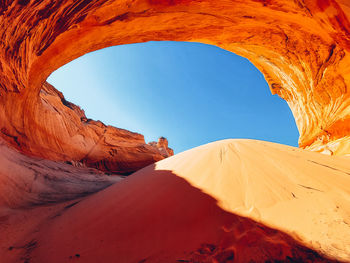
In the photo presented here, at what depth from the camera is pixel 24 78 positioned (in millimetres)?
4695

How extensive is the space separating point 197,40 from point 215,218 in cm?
728

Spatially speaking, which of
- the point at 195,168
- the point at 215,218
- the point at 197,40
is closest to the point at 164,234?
the point at 215,218

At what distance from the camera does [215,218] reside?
73.0 inches

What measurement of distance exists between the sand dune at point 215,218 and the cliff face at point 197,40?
12.8 feet

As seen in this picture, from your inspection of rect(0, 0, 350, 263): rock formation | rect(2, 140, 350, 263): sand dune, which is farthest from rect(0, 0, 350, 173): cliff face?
rect(2, 140, 350, 263): sand dune

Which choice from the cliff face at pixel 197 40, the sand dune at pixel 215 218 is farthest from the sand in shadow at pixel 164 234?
the cliff face at pixel 197 40

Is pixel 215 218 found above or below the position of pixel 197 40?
below

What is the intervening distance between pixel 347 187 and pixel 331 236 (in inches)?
49.8

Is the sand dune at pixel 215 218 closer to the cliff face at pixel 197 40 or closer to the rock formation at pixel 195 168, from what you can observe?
the rock formation at pixel 195 168

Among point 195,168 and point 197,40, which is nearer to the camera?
point 195,168

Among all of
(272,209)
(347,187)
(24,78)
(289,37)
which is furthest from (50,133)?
(289,37)

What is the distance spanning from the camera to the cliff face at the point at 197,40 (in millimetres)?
3766

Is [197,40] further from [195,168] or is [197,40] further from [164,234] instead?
[164,234]

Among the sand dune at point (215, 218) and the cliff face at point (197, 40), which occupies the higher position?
the cliff face at point (197, 40)
